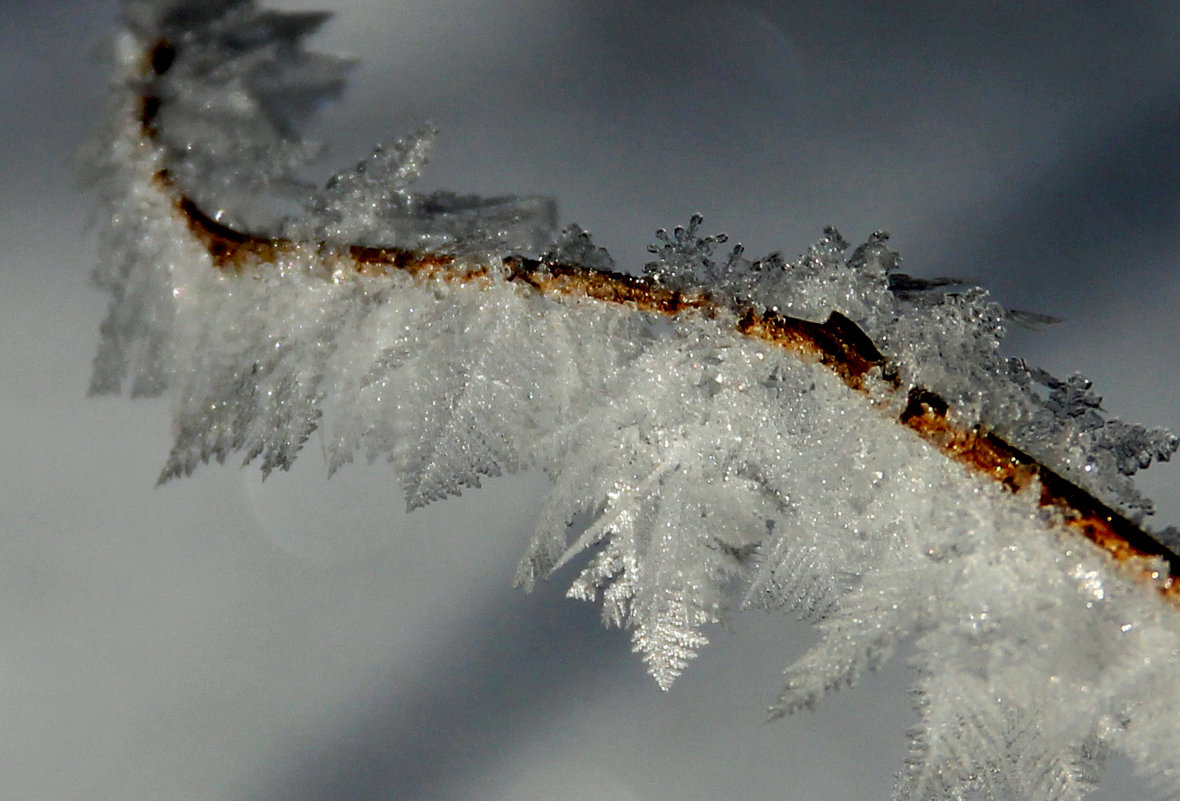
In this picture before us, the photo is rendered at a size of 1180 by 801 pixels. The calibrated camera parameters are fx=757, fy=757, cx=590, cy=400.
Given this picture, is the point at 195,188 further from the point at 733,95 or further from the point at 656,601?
the point at 733,95

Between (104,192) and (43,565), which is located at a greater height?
(104,192)

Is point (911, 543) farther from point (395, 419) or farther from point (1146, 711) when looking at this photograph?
point (395, 419)

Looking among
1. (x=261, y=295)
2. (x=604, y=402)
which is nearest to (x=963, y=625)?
(x=604, y=402)

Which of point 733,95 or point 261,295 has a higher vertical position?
point 733,95

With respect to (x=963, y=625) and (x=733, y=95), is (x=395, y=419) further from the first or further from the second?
(x=733, y=95)

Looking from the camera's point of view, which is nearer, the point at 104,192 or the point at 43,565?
the point at 104,192

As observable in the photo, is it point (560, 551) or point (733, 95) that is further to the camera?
point (733, 95)

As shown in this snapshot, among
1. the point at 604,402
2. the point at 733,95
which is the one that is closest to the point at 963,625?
the point at 604,402

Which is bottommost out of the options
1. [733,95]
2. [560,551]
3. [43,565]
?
[43,565]

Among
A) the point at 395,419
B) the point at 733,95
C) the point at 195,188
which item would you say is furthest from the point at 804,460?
the point at 733,95
